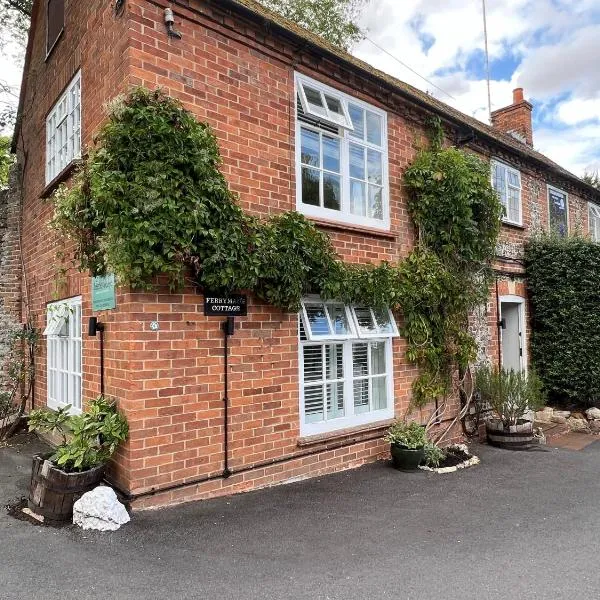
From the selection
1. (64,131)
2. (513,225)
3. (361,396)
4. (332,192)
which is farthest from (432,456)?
(64,131)

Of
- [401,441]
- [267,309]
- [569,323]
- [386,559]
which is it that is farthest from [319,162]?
[569,323]

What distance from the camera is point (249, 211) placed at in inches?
209

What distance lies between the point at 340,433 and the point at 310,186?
304 centimetres

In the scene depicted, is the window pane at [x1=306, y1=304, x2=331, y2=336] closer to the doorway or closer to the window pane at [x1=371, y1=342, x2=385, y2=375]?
the window pane at [x1=371, y1=342, x2=385, y2=375]

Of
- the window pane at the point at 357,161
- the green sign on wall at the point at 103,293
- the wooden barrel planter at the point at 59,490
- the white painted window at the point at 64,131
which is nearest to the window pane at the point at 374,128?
the window pane at the point at 357,161

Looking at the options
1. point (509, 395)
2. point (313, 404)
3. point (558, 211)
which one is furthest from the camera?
point (558, 211)

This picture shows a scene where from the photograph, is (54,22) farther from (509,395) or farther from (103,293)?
(509,395)

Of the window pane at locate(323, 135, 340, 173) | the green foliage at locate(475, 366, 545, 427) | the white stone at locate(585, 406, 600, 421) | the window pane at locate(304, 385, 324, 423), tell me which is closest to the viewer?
the window pane at locate(304, 385, 324, 423)

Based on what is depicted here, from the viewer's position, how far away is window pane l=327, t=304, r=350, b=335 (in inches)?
240

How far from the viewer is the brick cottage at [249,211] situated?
464 centimetres

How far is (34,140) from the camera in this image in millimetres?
8359

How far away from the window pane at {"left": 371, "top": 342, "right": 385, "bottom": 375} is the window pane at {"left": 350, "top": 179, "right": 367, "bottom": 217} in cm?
178

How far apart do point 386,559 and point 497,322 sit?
6.29 m

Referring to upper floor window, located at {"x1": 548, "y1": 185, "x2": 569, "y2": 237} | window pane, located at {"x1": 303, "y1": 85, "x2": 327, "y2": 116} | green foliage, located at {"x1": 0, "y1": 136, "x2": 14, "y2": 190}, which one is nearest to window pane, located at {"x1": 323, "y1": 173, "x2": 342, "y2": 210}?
window pane, located at {"x1": 303, "y1": 85, "x2": 327, "y2": 116}
